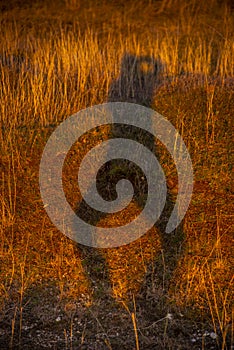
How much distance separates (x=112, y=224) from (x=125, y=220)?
105 mm

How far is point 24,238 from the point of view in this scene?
11.8ft

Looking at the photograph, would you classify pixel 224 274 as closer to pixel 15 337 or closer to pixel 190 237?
pixel 190 237

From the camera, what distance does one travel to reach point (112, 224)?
3.73 metres

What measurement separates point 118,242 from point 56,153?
3.84 ft

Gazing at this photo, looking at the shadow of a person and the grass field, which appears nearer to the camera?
the grass field

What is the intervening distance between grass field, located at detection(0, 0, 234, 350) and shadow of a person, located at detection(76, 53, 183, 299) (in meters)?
0.01

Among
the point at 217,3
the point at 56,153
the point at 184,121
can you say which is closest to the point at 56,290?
the point at 56,153

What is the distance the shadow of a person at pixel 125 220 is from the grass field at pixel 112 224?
0.01 meters

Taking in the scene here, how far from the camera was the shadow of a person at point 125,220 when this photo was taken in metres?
3.32

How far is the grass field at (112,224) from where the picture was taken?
2.95 metres

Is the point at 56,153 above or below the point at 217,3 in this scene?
below

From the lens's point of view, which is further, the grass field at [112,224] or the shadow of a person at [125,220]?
the shadow of a person at [125,220]

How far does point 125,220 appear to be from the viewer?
376 centimetres

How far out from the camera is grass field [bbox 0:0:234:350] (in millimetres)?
2949
